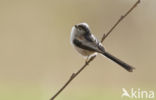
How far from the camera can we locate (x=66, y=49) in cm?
224

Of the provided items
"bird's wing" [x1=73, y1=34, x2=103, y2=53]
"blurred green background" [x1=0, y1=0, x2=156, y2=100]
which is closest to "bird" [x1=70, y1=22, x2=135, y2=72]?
"bird's wing" [x1=73, y1=34, x2=103, y2=53]

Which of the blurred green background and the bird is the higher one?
the bird

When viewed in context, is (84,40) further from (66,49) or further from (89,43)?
(66,49)

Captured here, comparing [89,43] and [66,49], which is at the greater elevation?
[89,43]

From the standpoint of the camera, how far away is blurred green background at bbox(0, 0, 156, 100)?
1870mm

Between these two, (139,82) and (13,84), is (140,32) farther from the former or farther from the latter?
(13,84)

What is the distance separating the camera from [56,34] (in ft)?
8.01

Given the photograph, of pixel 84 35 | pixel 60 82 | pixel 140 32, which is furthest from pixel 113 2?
pixel 84 35

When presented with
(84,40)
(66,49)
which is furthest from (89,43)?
(66,49)

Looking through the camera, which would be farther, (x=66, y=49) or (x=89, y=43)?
(x=66, y=49)

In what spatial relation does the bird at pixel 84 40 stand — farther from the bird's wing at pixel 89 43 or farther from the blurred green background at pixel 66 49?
the blurred green background at pixel 66 49

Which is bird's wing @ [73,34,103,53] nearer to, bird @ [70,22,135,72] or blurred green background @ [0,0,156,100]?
bird @ [70,22,135,72]

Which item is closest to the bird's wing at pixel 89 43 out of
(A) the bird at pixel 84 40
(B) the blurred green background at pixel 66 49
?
(A) the bird at pixel 84 40

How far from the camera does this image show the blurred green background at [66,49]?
6.14ft
